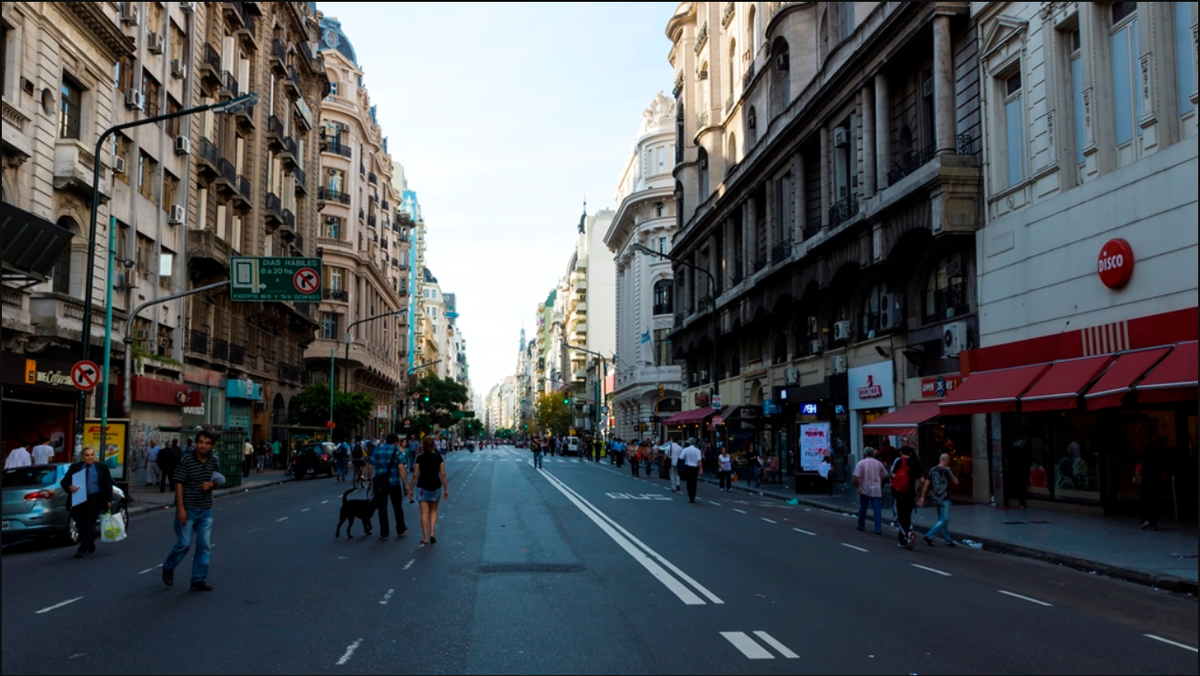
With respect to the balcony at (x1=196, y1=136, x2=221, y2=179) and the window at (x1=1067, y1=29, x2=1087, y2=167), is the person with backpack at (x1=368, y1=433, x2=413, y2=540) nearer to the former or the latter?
the window at (x1=1067, y1=29, x2=1087, y2=167)

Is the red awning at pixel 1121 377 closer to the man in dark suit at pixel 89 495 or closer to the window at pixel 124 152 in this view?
the man in dark suit at pixel 89 495

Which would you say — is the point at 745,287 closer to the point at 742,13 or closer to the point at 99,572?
the point at 742,13

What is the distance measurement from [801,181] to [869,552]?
81.3 ft

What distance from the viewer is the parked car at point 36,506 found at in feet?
51.5

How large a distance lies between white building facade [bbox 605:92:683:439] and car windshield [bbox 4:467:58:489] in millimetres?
57051

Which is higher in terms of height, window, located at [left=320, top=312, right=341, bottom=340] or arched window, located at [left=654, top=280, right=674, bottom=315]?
arched window, located at [left=654, top=280, right=674, bottom=315]

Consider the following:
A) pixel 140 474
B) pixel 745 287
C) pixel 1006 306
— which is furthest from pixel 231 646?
pixel 745 287

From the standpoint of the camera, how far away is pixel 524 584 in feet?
37.2

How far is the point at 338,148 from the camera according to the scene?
7462 cm

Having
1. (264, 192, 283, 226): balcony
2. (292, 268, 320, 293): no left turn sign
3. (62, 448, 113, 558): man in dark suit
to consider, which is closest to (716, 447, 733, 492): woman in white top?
(292, 268, 320, 293): no left turn sign

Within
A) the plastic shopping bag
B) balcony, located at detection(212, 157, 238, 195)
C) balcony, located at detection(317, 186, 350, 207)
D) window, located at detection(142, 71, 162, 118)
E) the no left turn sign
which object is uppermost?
balcony, located at detection(317, 186, 350, 207)

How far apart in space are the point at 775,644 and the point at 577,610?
2253 millimetres

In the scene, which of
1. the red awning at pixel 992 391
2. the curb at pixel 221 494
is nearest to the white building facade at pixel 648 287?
the curb at pixel 221 494

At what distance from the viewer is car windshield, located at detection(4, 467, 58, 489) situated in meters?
16.3
